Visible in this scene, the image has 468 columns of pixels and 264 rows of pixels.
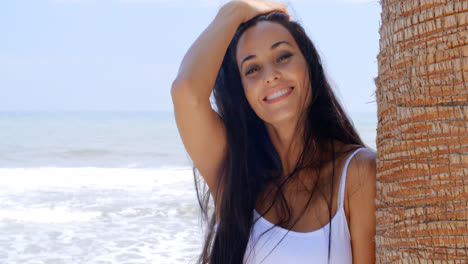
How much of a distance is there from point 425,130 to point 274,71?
1.14 m

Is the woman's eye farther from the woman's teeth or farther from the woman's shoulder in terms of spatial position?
the woman's shoulder

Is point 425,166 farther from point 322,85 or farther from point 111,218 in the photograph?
point 111,218

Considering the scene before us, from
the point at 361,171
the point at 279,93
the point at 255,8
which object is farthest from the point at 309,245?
the point at 255,8

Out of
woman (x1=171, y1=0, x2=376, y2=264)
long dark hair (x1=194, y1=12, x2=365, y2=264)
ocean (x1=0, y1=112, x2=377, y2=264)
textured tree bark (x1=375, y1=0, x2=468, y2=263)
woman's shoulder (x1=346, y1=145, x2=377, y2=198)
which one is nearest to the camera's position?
textured tree bark (x1=375, y1=0, x2=468, y2=263)

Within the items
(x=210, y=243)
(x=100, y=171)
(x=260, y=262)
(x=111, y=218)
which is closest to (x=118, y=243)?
(x=111, y=218)

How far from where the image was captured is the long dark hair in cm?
239

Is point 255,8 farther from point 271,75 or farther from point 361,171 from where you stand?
point 361,171

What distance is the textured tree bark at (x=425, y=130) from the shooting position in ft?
4.36

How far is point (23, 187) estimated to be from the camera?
11383 mm

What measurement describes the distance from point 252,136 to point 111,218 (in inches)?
250

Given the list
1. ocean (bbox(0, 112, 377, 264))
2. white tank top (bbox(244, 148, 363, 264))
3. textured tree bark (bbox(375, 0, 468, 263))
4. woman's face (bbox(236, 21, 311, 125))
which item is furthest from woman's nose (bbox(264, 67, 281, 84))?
ocean (bbox(0, 112, 377, 264))

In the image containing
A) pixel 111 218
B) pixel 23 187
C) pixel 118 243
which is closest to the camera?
pixel 118 243

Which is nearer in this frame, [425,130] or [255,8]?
[425,130]

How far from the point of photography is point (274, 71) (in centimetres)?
244
